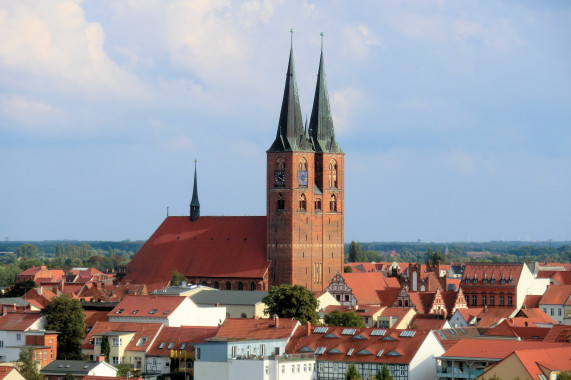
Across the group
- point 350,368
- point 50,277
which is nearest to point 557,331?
point 350,368

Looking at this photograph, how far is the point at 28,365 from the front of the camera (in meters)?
80.4

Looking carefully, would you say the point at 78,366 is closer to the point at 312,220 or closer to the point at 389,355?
the point at 389,355

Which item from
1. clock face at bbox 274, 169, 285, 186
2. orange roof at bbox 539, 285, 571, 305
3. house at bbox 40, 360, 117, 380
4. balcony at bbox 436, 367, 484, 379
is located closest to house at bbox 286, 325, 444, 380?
balcony at bbox 436, 367, 484, 379

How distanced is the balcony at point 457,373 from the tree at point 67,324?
27293mm

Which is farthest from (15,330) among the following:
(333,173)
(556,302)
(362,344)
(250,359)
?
(556,302)

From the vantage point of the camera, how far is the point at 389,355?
77.2 m

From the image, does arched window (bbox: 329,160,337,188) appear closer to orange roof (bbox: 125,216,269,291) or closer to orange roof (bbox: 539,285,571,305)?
orange roof (bbox: 125,216,269,291)

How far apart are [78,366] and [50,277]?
97721mm

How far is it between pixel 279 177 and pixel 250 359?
5284 cm

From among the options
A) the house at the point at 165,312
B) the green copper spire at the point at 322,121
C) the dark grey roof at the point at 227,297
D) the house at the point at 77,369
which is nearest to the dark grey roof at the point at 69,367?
the house at the point at 77,369

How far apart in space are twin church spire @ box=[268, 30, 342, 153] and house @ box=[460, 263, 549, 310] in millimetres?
18418

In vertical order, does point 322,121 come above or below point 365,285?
above

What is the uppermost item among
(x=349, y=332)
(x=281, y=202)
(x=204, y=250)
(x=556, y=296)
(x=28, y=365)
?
(x=281, y=202)

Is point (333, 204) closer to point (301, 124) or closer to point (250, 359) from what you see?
point (301, 124)
